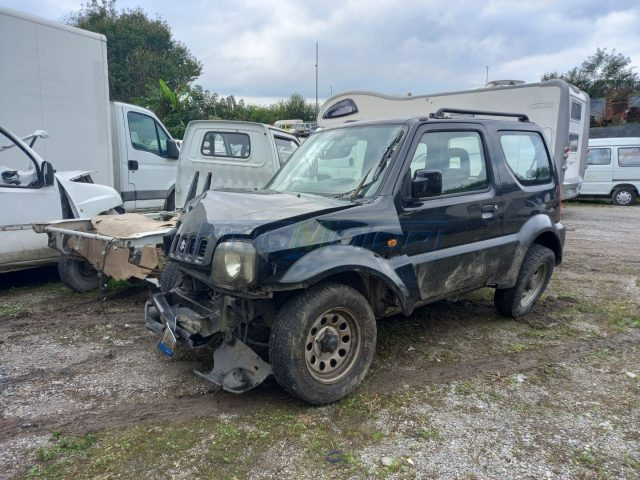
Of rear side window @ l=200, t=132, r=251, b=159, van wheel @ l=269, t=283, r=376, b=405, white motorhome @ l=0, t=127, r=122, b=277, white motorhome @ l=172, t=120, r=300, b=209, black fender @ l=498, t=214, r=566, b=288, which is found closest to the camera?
van wheel @ l=269, t=283, r=376, b=405

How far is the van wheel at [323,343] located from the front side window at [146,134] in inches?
293

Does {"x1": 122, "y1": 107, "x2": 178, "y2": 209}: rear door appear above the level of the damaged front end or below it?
above

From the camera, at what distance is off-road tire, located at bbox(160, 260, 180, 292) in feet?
12.6

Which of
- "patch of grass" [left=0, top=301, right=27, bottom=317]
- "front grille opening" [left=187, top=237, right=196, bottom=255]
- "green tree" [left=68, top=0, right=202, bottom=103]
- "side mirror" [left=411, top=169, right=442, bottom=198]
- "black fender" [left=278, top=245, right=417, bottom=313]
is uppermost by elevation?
"green tree" [left=68, top=0, right=202, bottom=103]

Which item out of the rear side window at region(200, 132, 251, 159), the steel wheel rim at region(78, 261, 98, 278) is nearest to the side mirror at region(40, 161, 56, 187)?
the steel wheel rim at region(78, 261, 98, 278)

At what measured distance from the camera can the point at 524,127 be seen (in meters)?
4.89

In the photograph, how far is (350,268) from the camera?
316 centimetres

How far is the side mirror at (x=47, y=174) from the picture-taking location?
5613 millimetres

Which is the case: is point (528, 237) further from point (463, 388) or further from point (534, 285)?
point (463, 388)

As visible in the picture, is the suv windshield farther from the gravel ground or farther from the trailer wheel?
the trailer wheel

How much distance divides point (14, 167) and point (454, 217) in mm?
5965

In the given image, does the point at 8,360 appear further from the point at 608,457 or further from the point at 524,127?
the point at 524,127

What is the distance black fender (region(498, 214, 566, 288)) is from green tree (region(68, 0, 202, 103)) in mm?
29824

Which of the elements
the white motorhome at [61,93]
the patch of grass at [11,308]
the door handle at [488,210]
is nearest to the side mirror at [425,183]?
the door handle at [488,210]
